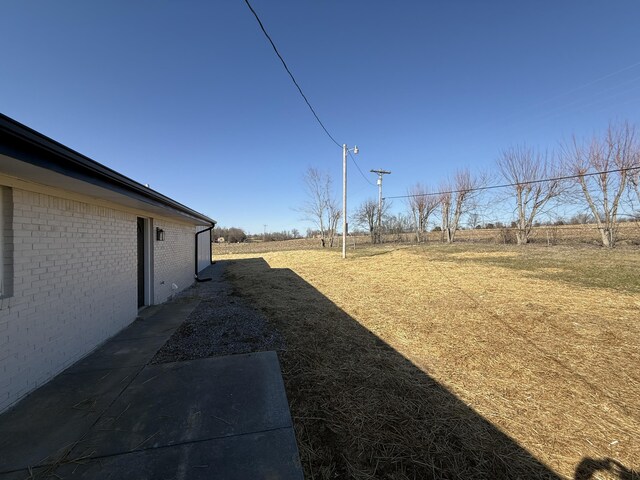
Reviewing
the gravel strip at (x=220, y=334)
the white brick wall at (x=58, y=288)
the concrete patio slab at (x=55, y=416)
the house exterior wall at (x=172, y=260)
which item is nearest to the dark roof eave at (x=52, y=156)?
the white brick wall at (x=58, y=288)

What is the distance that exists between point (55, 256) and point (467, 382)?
5.03 m

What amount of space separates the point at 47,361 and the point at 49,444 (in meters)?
1.41

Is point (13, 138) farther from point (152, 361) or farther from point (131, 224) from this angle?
point (131, 224)

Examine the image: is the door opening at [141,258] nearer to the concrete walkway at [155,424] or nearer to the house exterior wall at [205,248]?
the concrete walkway at [155,424]

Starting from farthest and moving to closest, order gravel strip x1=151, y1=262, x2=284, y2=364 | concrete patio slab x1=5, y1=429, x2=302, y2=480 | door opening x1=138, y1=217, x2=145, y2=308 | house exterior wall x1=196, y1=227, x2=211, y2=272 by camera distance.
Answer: house exterior wall x1=196, y1=227, x2=211, y2=272 → door opening x1=138, y1=217, x2=145, y2=308 → gravel strip x1=151, y1=262, x2=284, y2=364 → concrete patio slab x1=5, y1=429, x2=302, y2=480

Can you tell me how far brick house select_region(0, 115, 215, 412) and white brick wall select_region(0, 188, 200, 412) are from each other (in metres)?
0.01

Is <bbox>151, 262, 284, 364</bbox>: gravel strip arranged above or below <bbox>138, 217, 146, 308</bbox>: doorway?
below

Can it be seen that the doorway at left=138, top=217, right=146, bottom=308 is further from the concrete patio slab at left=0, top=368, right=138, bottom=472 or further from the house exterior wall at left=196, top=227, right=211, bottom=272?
the house exterior wall at left=196, top=227, right=211, bottom=272

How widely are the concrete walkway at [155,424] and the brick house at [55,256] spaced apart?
395 mm

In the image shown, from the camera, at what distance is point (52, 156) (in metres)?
2.38

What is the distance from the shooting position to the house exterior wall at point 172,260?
6.96 m

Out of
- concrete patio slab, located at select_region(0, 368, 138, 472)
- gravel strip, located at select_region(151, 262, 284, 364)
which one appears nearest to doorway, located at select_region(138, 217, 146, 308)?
gravel strip, located at select_region(151, 262, 284, 364)

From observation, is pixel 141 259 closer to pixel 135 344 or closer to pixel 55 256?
pixel 135 344

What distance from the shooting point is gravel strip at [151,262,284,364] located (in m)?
3.75
